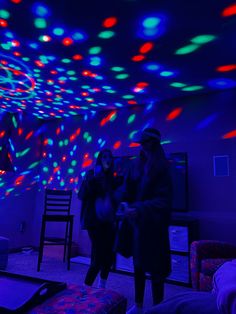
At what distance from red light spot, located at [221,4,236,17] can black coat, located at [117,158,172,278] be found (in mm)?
1251

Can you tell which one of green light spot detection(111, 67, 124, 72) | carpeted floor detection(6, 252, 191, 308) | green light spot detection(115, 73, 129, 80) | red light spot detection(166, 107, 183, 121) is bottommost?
carpeted floor detection(6, 252, 191, 308)

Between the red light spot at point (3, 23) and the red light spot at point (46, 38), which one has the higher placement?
the red light spot at point (3, 23)

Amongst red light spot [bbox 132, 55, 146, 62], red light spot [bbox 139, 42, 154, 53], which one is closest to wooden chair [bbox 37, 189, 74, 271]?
red light spot [bbox 132, 55, 146, 62]

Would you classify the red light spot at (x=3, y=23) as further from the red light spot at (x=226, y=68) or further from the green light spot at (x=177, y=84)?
the red light spot at (x=226, y=68)

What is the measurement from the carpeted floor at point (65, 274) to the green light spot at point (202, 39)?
2379mm

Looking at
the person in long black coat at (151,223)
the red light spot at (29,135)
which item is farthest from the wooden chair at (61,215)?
the person in long black coat at (151,223)

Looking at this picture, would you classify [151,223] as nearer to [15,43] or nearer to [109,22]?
[109,22]

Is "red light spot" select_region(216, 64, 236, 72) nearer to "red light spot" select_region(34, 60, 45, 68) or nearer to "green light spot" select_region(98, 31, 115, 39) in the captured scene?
"green light spot" select_region(98, 31, 115, 39)

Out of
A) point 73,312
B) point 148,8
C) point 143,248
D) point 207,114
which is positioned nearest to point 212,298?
point 73,312

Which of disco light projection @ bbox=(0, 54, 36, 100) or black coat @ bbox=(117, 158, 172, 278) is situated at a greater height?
disco light projection @ bbox=(0, 54, 36, 100)

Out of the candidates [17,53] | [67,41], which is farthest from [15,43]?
[67,41]

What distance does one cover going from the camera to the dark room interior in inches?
72.4

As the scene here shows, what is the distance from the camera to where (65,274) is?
299cm

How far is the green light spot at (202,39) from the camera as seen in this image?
7.21ft
